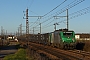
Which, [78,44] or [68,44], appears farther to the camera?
[78,44]

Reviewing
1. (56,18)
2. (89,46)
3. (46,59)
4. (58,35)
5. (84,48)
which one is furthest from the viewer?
(56,18)

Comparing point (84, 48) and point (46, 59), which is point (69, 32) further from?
point (46, 59)

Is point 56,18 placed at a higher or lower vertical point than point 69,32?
higher

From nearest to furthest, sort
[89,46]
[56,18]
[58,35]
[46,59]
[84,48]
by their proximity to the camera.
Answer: [46,59] < [89,46] < [84,48] < [58,35] < [56,18]

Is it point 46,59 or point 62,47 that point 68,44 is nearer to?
point 62,47

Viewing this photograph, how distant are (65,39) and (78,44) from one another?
400 cm

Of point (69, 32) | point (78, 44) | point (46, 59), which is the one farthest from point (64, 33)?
point (46, 59)

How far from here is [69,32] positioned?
39094mm

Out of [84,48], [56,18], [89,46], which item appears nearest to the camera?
[89,46]

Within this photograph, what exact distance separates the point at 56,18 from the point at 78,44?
9175 mm

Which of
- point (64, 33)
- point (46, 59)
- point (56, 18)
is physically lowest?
point (46, 59)

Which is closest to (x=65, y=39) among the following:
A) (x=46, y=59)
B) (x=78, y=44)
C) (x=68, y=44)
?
(x=68, y=44)

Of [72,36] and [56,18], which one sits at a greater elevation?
[56,18]

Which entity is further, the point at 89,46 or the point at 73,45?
the point at 73,45
